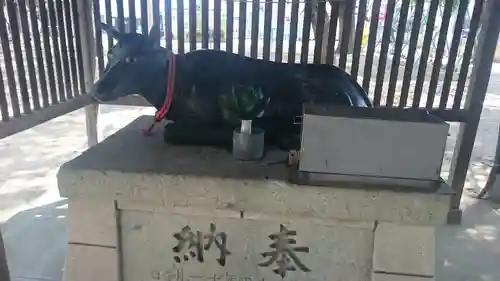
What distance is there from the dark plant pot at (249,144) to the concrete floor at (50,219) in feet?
3.49

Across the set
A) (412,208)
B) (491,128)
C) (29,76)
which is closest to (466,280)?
(412,208)

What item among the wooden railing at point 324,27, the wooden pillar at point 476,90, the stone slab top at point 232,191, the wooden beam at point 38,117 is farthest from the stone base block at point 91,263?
the wooden pillar at point 476,90

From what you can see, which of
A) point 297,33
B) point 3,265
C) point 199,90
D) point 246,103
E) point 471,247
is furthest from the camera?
point 297,33

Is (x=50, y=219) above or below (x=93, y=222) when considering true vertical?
below

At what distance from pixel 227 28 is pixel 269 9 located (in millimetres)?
233

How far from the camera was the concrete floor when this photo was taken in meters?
2.02

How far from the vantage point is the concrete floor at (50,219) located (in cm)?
202

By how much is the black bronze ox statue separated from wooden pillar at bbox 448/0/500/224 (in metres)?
1.28

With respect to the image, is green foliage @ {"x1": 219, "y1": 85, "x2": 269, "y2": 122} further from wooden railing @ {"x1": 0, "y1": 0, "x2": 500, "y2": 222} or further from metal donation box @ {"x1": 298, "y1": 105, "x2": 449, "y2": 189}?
wooden railing @ {"x1": 0, "y1": 0, "x2": 500, "y2": 222}

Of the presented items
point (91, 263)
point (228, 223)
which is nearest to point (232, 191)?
point (228, 223)

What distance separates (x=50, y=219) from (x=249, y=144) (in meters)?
1.57

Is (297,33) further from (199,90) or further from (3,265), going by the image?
(3,265)

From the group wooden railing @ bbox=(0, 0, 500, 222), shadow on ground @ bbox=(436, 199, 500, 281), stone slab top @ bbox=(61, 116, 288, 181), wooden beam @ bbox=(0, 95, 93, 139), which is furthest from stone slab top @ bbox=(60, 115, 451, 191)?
shadow on ground @ bbox=(436, 199, 500, 281)

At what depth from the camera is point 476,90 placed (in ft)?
7.97
